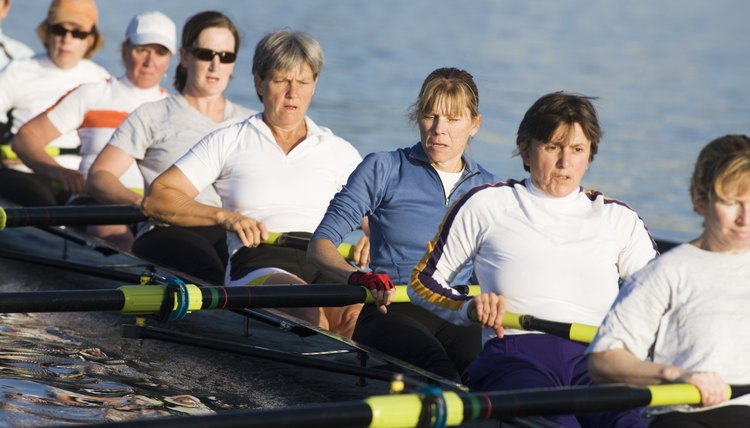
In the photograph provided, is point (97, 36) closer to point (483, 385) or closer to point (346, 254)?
point (346, 254)

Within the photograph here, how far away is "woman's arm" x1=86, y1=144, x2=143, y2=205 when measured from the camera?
250 inches

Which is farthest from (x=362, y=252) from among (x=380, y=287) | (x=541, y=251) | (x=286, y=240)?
(x=541, y=251)

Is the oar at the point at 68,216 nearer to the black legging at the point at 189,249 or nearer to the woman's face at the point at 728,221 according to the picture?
the black legging at the point at 189,249

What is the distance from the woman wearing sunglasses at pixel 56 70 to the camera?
8.14m

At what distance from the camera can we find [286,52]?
5.39m

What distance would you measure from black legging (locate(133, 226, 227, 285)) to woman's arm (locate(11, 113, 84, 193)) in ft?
4.52

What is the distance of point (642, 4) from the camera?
2686cm

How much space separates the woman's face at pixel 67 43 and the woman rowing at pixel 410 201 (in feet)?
12.8

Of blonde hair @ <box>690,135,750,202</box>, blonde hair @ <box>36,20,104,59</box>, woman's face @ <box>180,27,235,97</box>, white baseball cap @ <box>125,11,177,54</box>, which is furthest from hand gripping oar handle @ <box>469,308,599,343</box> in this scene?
blonde hair @ <box>36,20,104,59</box>

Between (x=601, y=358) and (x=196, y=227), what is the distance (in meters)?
3.16

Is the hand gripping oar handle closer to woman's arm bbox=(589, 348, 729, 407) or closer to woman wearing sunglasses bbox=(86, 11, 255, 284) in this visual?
woman's arm bbox=(589, 348, 729, 407)

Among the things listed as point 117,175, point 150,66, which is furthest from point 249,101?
point 117,175

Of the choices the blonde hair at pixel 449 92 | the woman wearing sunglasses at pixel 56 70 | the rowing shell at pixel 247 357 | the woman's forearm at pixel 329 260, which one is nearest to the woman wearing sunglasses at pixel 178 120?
the rowing shell at pixel 247 357

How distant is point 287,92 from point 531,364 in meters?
2.06
